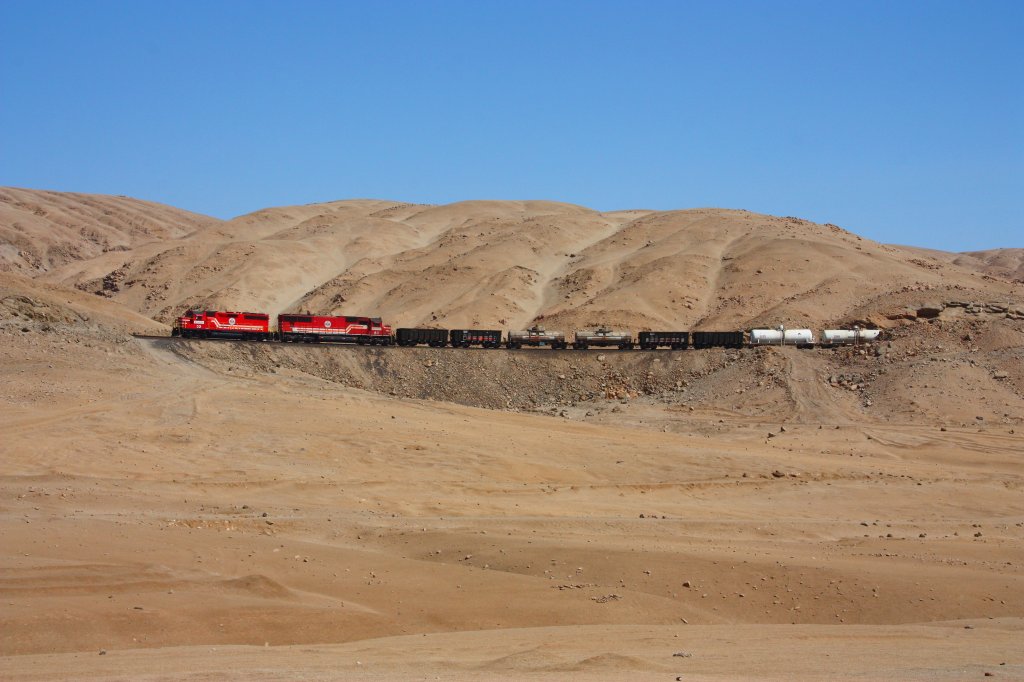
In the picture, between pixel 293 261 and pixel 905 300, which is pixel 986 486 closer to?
pixel 905 300

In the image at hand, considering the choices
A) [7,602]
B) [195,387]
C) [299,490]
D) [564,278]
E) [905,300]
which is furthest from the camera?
[564,278]

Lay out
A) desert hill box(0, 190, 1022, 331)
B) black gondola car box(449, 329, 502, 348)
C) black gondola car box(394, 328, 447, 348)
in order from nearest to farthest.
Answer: black gondola car box(449, 329, 502, 348)
black gondola car box(394, 328, 447, 348)
desert hill box(0, 190, 1022, 331)

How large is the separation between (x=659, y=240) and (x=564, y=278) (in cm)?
1851

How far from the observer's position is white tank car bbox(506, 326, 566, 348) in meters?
71.7

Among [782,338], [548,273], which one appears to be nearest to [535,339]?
[782,338]

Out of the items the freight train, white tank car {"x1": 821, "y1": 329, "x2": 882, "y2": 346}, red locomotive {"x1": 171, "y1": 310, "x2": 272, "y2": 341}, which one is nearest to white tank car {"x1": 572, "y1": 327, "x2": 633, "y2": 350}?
the freight train

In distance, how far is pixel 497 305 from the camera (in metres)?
102

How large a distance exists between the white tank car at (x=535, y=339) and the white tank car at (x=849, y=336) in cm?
1993

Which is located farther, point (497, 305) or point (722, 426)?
point (497, 305)

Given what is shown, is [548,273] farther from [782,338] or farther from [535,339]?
[782,338]

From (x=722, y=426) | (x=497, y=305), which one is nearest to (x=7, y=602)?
(x=722, y=426)

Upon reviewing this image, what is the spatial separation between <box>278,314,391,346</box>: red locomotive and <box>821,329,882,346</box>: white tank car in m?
33.1

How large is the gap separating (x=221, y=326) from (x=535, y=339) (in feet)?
75.5

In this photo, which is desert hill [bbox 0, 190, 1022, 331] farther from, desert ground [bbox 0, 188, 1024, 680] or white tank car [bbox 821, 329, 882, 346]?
white tank car [bbox 821, 329, 882, 346]
